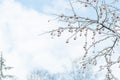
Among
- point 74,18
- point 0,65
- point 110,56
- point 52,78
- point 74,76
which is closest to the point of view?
point 74,18

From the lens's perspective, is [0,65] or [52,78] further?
[52,78]

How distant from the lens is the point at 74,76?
333ft

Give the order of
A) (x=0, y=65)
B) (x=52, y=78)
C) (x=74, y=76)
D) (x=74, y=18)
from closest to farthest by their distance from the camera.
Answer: (x=74, y=18) < (x=0, y=65) < (x=74, y=76) < (x=52, y=78)

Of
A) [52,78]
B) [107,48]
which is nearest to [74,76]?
[52,78]

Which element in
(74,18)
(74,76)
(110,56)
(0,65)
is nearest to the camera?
(74,18)

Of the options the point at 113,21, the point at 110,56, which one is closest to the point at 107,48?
the point at 110,56

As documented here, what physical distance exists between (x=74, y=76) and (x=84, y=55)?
95.0m

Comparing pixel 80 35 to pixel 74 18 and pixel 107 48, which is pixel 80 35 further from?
pixel 107 48

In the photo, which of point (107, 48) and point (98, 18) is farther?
point (107, 48)

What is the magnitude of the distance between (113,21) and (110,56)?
26.3 inches

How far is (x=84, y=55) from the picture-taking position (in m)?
6.96

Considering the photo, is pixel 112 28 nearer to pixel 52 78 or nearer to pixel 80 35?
pixel 80 35

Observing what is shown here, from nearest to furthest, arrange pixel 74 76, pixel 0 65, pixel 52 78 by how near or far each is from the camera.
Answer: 1. pixel 0 65
2. pixel 74 76
3. pixel 52 78

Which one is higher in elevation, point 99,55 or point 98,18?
point 98,18
